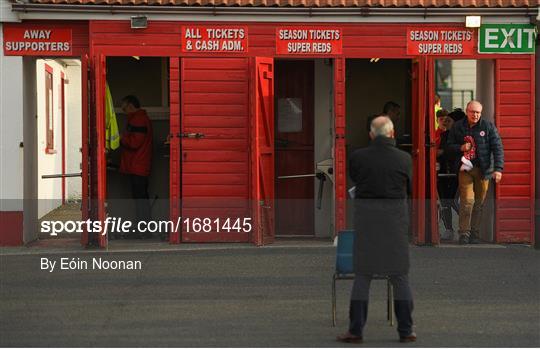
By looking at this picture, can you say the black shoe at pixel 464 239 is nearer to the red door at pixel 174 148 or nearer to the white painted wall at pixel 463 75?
the red door at pixel 174 148

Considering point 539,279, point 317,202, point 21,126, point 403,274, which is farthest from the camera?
point 317,202

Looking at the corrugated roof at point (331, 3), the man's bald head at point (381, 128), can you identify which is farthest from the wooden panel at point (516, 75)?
the man's bald head at point (381, 128)

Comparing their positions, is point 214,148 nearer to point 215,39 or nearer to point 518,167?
point 215,39

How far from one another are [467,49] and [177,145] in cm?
373

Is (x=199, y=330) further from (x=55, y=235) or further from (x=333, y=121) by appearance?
(x=55, y=235)

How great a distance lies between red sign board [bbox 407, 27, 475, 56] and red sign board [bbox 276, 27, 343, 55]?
890mm

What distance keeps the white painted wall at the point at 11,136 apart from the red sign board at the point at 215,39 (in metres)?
2.02

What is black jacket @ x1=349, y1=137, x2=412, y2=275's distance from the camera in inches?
375

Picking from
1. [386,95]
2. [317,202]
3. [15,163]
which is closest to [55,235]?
[15,163]

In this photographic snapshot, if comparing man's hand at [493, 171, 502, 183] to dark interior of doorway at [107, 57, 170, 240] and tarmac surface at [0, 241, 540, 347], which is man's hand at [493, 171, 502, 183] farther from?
dark interior of doorway at [107, 57, 170, 240]

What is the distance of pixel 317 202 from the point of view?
54.8 feet

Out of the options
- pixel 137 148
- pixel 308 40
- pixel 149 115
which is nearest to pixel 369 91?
pixel 308 40

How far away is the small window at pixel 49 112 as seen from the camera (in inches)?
856

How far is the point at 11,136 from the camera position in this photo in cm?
1548
